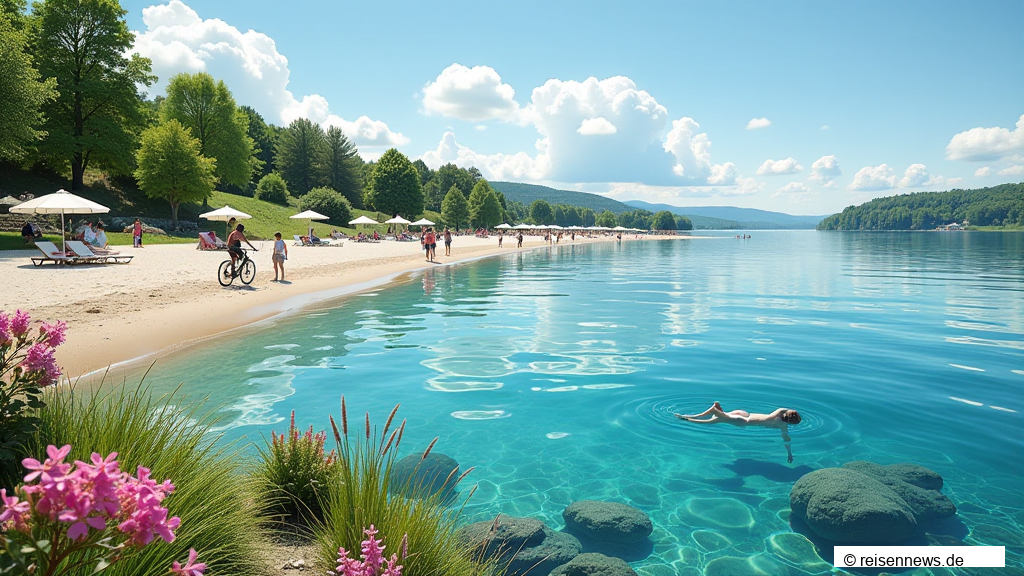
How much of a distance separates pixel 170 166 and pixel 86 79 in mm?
8941

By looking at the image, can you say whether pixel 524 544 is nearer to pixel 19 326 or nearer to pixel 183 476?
pixel 183 476

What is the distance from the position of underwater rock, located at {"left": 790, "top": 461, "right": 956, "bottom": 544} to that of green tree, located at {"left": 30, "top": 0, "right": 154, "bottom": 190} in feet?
173

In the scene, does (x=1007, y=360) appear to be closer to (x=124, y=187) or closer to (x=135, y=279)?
(x=135, y=279)

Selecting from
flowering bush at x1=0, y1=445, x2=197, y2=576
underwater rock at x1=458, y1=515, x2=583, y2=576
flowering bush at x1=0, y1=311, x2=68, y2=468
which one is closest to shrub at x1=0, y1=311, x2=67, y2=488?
flowering bush at x1=0, y1=311, x2=68, y2=468

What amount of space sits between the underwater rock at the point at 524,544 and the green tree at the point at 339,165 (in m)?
92.4

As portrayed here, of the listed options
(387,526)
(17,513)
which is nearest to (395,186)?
(387,526)

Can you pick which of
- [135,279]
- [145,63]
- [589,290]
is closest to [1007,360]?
[589,290]

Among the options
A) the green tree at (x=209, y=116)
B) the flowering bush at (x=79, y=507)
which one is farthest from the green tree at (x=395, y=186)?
the flowering bush at (x=79, y=507)

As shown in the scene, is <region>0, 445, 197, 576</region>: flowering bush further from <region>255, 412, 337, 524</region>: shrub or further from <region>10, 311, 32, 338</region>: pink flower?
<region>255, 412, 337, 524</region>: shrub

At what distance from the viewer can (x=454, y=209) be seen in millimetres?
105312

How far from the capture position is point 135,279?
2017 centimetres

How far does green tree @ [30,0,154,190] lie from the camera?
142 feet

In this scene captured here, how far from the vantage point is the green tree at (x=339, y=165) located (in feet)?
303

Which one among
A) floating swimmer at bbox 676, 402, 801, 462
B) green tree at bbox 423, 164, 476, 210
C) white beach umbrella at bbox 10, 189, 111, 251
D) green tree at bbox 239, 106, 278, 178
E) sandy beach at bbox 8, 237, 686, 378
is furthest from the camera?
green tree at bbox 423, 164, 476, 210
